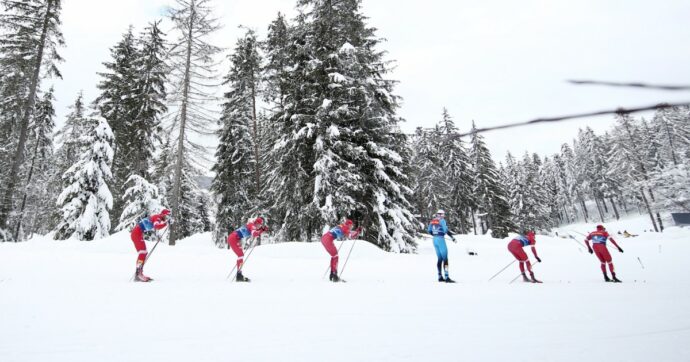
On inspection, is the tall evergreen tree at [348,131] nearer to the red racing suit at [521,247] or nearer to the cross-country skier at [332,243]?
the cross-country skier at [332,243]

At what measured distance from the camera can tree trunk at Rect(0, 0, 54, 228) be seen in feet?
60.2

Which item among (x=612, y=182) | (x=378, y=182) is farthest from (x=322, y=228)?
(x=612, y=182)

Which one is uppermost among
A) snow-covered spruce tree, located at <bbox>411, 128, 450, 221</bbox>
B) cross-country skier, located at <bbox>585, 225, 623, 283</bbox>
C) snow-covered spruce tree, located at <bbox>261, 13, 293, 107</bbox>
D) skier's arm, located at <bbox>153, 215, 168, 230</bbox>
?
snow-covered spruce tree, located at <bbox>261, 13, 293, 107</bbox>

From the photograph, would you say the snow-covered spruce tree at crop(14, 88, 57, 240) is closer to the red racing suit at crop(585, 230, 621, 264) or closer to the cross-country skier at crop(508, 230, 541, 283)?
the cross-country skier at crop(508, 230, 541, 283)

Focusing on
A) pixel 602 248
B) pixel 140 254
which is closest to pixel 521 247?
pixel 602 248

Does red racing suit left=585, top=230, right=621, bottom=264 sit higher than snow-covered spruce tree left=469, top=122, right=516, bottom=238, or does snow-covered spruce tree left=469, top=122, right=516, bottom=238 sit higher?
snow-covered spruce tree left=469, top=122, right=516, bottom=238

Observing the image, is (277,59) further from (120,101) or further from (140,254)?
(140,254)

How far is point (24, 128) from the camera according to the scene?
18953 mm

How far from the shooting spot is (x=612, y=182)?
60281 mm

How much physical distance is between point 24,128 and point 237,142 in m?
11.8

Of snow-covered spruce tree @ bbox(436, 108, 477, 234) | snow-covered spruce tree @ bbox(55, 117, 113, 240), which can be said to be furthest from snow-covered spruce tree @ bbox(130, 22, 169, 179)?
snow-covered spruce tree @ bbox(436, 108, 477, 234)

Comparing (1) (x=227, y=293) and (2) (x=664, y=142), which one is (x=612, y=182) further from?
(1) (x=227, y=293)

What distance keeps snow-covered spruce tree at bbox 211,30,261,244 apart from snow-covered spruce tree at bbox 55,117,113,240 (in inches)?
303

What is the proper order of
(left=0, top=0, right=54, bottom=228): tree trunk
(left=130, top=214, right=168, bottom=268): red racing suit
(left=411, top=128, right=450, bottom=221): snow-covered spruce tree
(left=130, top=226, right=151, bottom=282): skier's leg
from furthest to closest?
(left=411, top=128, right=450, bottom=221): snow-covered spruce tree
(left=0, top=0, right=54, bottom=228): tree trunk
(left=130, top=214, right=168, bottom=268): red racing suit
(left=130, top=226, right=151, bottom=282): skier's leg
